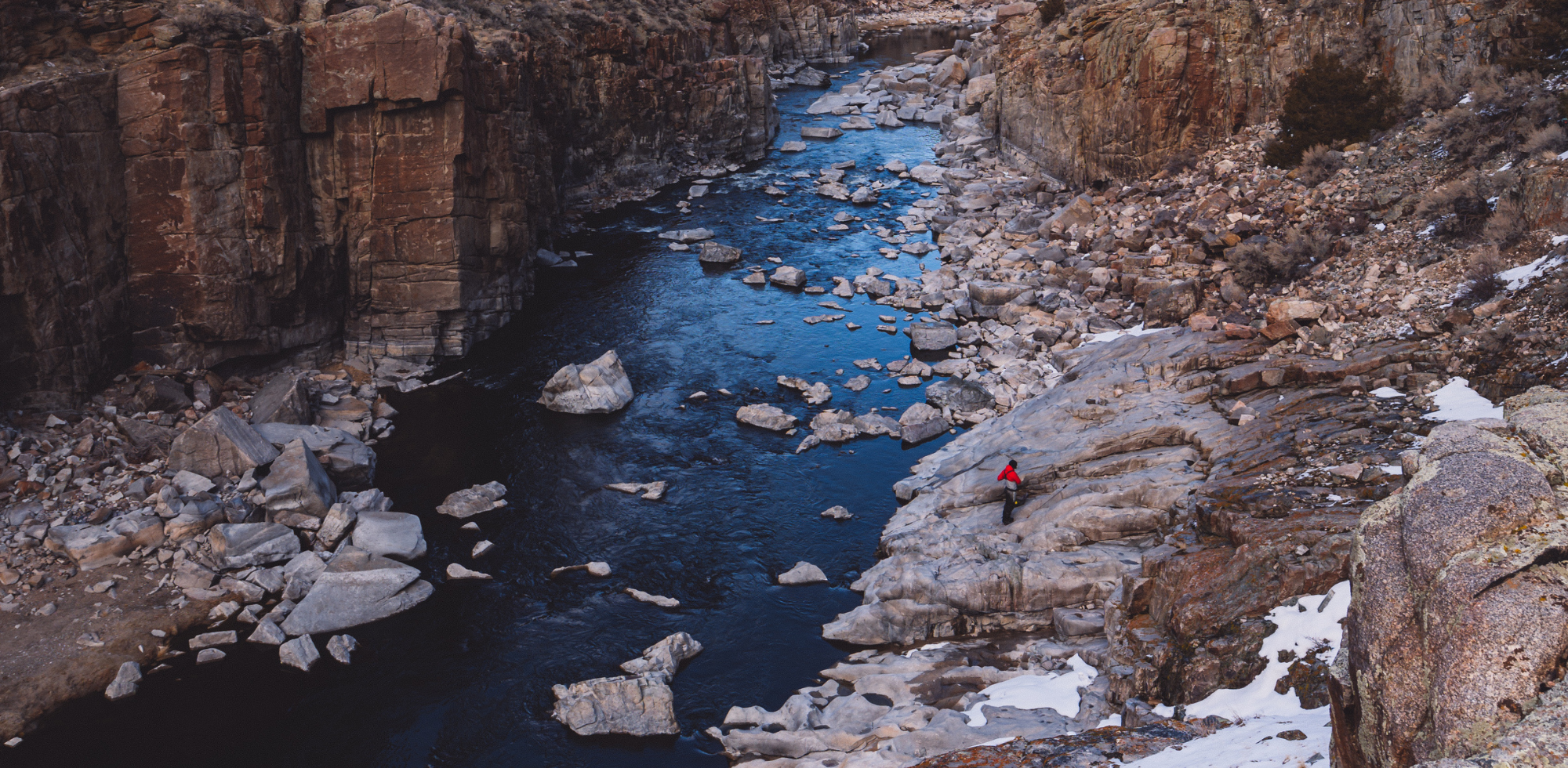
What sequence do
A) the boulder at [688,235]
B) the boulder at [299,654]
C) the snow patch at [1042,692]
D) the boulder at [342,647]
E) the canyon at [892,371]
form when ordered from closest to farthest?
the canyon at [892,371], the snow patch at [1042,692], the boulder at [299,654], the boulder at [342,647], the boulder at [688,235]

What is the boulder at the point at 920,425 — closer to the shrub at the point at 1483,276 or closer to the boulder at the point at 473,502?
the boulder at the point at 473,502

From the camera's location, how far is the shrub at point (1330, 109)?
23.8 m

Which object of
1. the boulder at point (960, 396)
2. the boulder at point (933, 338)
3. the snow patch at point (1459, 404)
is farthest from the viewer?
the boulder at point (933, 338)

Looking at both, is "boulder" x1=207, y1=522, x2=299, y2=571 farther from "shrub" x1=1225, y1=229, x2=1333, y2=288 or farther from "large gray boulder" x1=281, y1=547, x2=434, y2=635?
"shrub" x1=1225, y1=229, x2=1333, y2=288

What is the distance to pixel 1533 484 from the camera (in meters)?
6.48

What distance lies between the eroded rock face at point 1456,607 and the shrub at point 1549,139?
1188cm

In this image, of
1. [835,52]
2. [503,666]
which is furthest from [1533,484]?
[835,52]

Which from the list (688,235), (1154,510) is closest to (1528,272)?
(1154,510)

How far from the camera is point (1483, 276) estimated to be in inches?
587

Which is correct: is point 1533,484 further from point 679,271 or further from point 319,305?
point 679,271

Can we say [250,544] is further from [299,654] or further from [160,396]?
[160,396]

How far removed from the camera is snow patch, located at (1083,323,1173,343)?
22453 mm

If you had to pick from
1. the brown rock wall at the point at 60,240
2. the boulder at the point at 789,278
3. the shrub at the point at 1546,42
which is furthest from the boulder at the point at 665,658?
the shrub at the point at 1546,42

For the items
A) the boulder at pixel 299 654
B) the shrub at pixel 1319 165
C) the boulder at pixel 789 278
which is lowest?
the boulder at pixel 299 654
